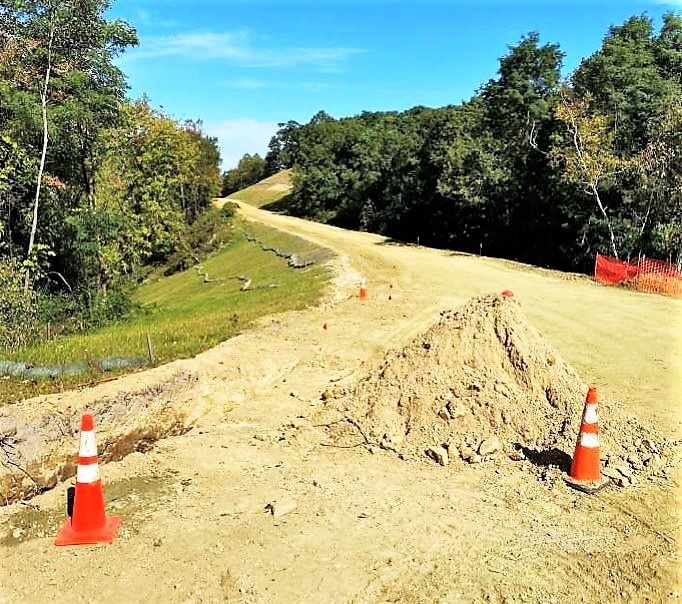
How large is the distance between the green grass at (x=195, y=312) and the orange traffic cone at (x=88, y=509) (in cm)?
243

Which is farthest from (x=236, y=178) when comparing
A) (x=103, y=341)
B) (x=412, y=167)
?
(x=103, y=341)

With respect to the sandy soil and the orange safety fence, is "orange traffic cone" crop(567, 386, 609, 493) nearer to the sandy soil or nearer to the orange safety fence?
the sandy soil

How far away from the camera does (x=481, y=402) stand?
259 inches

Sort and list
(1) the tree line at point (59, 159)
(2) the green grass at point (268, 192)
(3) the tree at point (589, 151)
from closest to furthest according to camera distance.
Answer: (1) the tree line at point (59, 159) → (3) the tree at point (589, 151) → (2) the green grass at point (268, 192)

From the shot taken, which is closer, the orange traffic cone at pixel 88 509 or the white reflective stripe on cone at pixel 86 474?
the orange traffic cone at pixel 88 509

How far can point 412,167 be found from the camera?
3994 centimetres

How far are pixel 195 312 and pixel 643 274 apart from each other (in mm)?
12655

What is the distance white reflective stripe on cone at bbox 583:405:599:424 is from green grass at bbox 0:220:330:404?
534 cm

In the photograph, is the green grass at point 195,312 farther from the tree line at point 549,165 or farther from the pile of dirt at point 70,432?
the tree line at point 549,165

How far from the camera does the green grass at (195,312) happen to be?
861 centimetres

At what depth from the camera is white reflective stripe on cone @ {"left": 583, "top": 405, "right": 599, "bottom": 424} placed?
5598mm

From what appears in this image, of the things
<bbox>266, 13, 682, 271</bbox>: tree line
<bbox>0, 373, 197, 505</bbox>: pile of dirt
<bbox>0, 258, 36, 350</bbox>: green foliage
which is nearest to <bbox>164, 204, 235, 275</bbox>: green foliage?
<bbox>266, 13, 682, 271</bbox>: tree line

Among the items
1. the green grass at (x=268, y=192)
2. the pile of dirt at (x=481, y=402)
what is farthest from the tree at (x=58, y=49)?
the green grass at (x=268, y=192)

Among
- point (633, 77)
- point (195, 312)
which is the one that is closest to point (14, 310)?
point (195, 312)
